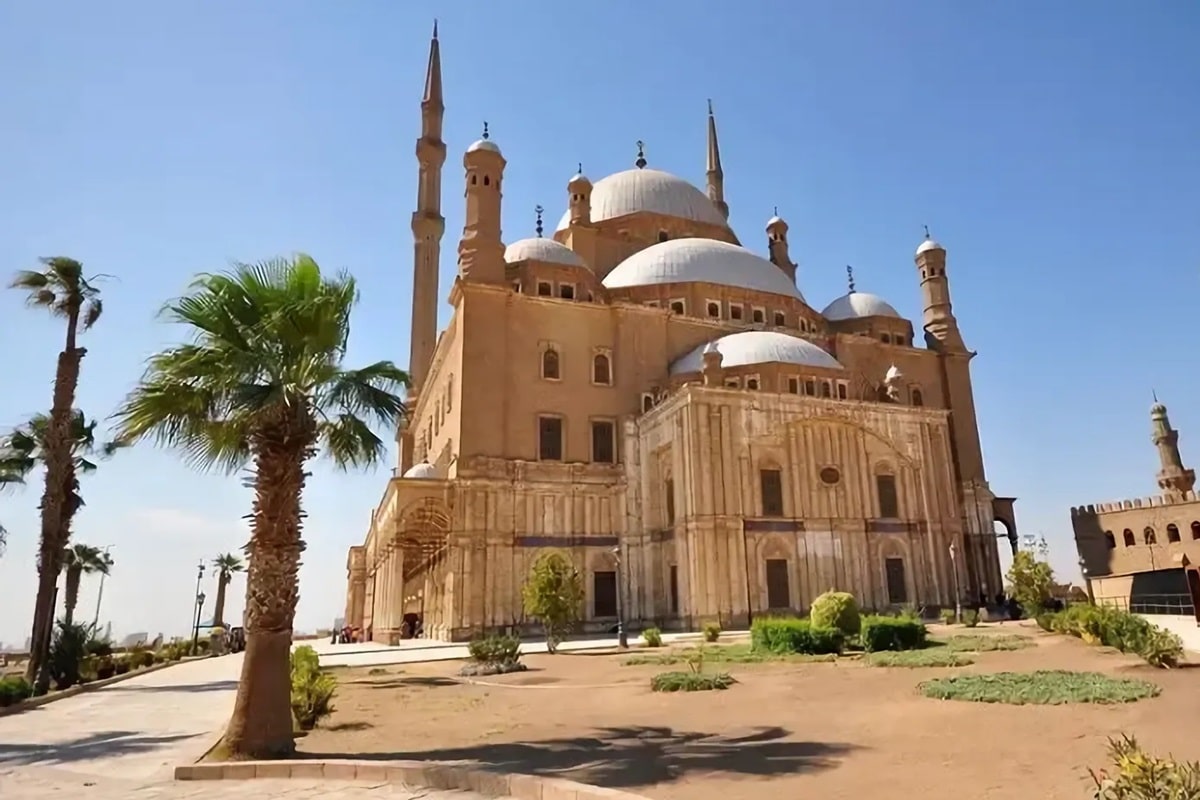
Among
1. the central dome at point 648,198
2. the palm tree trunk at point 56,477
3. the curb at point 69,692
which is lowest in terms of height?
the curb at point 69,692

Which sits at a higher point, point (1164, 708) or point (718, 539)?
point (718, 539)

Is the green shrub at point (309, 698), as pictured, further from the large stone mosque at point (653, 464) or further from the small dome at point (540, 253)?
the small dome at point (540, 253)

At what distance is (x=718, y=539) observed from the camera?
1026 inches

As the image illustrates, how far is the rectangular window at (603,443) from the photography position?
30.3 m

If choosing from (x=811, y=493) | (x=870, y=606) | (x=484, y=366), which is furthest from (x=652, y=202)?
(x=870, y=606)

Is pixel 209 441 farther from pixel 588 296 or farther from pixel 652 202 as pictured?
pixel 652 202

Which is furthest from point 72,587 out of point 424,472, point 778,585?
point 778,585

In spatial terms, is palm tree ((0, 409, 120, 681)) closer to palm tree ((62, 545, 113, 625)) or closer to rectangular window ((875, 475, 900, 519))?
palm tree ((62, 545, 113, 625))

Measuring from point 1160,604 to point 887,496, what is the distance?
9012mm

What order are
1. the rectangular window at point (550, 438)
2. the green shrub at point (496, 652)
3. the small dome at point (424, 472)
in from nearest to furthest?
the green shrub at point (496, 652)
the small dome at point (424, 472)
the rectangular window at point (550, 438)

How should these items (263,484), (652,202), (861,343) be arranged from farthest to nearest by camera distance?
(652,202), (861,343), (263,484)

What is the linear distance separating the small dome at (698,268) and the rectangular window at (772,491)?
1077 centimetres

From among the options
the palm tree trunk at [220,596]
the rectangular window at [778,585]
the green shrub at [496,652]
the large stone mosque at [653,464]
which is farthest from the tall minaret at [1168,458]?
the palm tree trunk at [220,596]

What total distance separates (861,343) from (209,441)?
33076 millimetres
